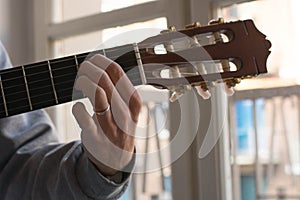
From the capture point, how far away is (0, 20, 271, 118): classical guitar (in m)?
0.68

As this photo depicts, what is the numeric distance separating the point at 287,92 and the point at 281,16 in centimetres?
13

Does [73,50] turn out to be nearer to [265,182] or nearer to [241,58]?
[265,182]

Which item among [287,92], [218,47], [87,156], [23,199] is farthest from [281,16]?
[23,199]

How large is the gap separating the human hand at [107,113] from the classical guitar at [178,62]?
0.07 feet

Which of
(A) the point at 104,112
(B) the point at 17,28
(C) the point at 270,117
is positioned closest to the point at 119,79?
(A) the point at 104,112

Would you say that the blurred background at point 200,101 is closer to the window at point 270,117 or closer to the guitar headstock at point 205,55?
the window at point 270,117

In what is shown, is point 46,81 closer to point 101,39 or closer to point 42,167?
point 42,167

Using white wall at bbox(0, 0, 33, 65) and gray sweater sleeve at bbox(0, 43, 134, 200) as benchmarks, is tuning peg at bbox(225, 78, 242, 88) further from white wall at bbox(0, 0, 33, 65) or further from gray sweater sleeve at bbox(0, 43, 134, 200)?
white wall at bbox(0, 0, 33, 65)

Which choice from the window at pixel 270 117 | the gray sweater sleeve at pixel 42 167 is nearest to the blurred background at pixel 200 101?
the window at pixel 270 117

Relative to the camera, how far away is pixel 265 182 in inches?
45.5

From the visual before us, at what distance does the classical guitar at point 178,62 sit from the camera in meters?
0.68

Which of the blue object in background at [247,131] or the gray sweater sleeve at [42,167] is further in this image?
the blue object in background at [247,131]

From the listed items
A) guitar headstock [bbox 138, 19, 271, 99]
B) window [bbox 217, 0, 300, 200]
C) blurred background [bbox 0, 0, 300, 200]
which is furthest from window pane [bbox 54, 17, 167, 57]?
guitar headstock [bbox 138, 19, 271, 99]

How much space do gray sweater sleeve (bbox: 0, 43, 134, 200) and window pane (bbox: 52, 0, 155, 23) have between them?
234 millimetres
